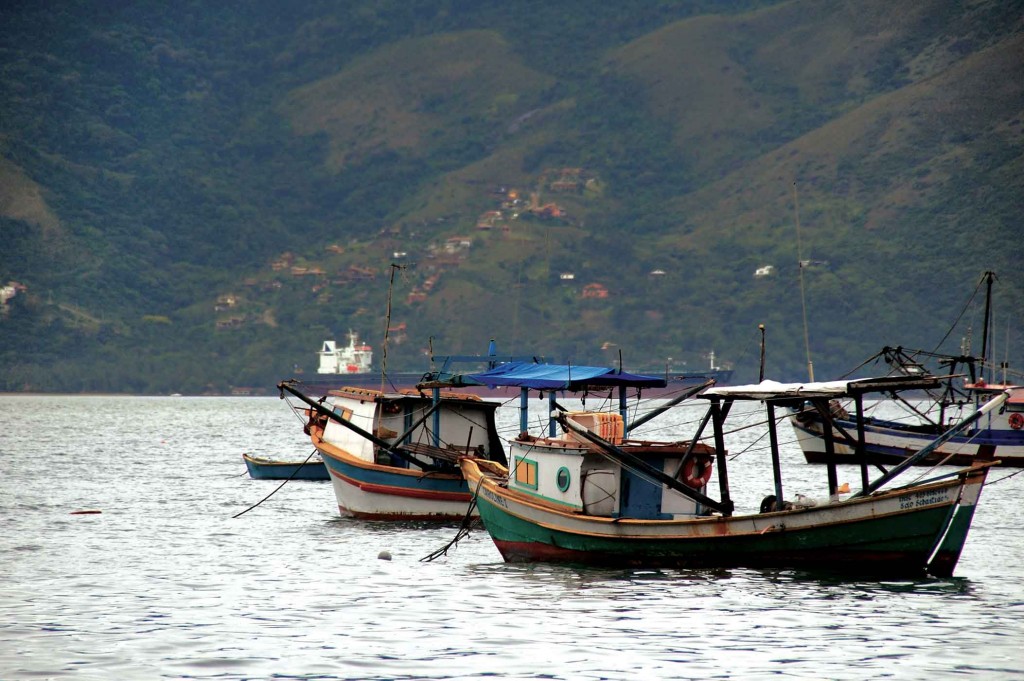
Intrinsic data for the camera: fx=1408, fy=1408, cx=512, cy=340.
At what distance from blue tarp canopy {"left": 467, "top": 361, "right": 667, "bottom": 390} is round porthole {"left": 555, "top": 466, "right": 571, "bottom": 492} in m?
5.09

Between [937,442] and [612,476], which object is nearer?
[937,442]

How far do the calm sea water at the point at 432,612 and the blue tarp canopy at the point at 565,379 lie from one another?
4582 mm

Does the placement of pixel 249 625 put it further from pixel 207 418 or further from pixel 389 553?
pixel 207 418

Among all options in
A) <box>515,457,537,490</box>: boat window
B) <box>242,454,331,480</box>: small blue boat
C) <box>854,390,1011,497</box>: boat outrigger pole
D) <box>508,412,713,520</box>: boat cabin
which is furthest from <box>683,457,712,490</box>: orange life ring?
<box>242,454,331,480</box>: small blue boat

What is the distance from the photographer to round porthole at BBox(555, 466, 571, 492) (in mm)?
32684

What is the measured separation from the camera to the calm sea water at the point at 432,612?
22.9m

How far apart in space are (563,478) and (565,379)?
6.35 m

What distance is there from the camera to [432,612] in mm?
27672

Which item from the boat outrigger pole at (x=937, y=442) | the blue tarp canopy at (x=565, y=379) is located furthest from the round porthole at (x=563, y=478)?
the boat outrigger pole at (x=937, y=442)

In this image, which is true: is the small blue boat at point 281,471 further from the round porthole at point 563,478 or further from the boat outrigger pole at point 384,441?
the round porthole at point 563,478

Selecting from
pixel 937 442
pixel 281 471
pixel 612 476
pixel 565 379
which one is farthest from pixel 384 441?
pixel 281 471

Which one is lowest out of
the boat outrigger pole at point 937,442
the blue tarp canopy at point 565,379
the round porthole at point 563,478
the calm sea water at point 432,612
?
the calm sea water at point 432,612

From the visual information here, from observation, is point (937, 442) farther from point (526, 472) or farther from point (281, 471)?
point (281, 471)

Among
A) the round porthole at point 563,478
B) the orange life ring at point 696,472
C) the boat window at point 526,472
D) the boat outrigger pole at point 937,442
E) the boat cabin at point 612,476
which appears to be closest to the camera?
the boat outrigger pole at point 937,442
